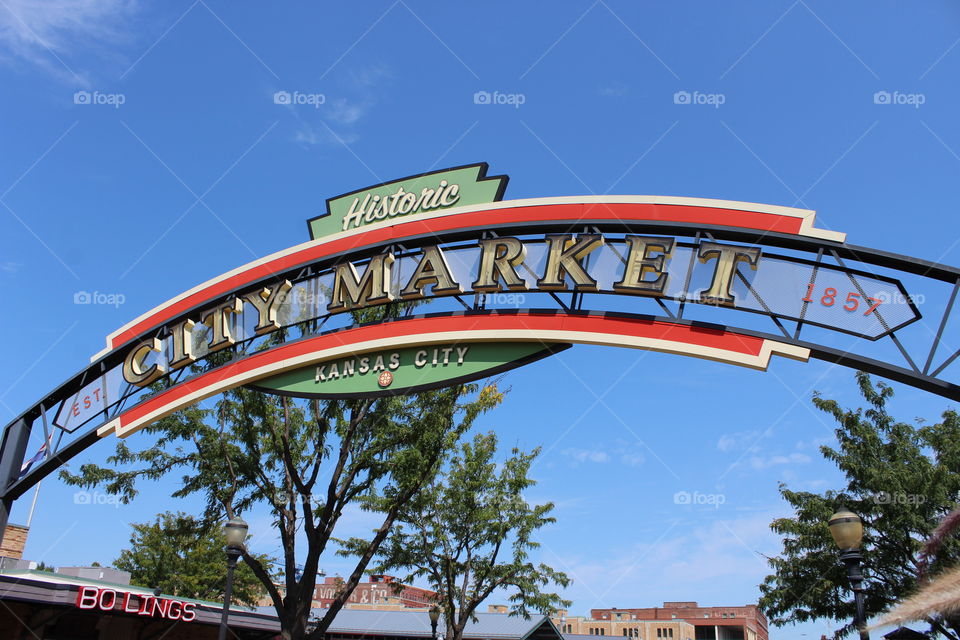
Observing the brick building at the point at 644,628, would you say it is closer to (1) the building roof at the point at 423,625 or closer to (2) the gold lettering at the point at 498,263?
(1) the building roof at the point at 423,625

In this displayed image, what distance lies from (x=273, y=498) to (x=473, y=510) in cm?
981

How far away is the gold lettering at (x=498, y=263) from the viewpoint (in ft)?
36.8

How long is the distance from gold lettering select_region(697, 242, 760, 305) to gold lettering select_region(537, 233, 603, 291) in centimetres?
161

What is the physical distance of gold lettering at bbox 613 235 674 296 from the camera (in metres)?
10.3

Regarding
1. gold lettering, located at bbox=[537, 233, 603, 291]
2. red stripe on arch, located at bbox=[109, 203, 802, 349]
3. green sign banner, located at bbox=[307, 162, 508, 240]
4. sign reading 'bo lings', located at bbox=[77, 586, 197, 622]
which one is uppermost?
green sign banner, located at bbox=[307, 162, 508, 240]

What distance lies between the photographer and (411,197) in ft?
42.1

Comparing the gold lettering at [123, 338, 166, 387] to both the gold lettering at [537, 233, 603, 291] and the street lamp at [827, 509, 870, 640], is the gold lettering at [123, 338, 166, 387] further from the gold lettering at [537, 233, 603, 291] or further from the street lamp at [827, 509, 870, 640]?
the street lamp at [827, 509, 870, 640]

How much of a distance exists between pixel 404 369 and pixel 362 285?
73.0 inches

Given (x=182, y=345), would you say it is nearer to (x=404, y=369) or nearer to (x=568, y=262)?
(x=404, y=369)

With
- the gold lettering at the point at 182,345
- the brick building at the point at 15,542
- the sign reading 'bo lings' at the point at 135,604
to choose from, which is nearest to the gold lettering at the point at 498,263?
the gold lettering at the point at 182,345

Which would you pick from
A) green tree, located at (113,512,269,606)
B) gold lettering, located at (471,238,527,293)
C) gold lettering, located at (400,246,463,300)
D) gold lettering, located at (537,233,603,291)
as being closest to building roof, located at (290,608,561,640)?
green tree, located at (113,512,269,606)

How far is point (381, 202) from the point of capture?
517 inches

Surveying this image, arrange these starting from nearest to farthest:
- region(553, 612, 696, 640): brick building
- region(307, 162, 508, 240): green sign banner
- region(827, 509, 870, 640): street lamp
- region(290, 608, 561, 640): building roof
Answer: region(827, 509, 870, 640): street lamp
region(307, 162, 508, 240): green sign banner
region(290, 608, 561, 640): building roof
region(553, 612, 696, 640): brick building

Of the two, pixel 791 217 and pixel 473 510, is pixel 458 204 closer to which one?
pixel 791 217
